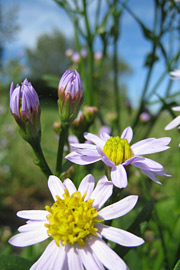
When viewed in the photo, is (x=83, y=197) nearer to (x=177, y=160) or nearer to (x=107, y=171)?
(x=107, y=171)

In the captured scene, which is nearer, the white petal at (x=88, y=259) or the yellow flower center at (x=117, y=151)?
the white petal at (x=88, y=259)

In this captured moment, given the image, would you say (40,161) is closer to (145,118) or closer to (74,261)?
(74,261)

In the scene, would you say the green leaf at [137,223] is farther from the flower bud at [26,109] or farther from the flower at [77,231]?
the flower bud at [26,109]

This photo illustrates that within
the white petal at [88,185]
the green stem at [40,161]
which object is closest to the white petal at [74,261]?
the white petal at [88,185]

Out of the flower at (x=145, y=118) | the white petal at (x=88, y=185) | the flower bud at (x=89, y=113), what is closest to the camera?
the white petal at (x=88, y=185)

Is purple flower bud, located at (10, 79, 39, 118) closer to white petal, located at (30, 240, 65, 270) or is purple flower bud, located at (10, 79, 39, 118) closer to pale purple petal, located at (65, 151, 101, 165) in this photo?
pale purple petal, located at (65, 151, 101, 165)

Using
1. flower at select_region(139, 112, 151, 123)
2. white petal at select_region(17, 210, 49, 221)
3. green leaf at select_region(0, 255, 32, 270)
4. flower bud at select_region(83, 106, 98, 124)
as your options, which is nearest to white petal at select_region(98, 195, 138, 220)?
white petal at select_region(17, 210, 49, 221)

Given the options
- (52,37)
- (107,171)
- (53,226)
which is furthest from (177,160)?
(52,37)
